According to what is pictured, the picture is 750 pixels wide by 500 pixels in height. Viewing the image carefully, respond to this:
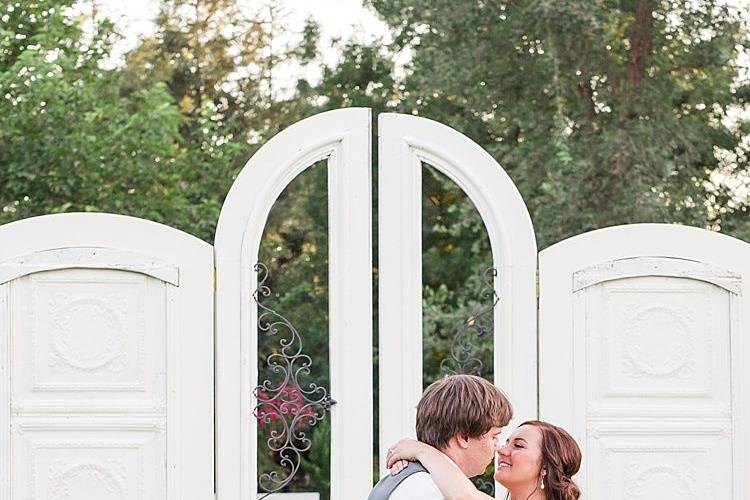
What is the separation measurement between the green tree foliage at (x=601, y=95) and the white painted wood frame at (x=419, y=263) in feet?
15.4

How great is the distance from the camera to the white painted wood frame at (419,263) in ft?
15.2

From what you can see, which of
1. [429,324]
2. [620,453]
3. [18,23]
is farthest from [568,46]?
[620,453]

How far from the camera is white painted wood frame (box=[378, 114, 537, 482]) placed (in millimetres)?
4641

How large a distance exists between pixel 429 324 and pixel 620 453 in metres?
5.33

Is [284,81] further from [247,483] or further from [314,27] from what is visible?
[247,483]

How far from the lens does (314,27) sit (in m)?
11.8

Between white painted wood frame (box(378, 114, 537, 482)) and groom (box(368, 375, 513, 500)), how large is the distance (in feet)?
5.92

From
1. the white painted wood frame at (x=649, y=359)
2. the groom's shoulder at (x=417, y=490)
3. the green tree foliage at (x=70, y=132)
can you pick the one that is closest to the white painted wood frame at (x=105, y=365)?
the white painted wood frame at (x=649, y=359)

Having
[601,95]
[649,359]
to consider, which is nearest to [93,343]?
[649,359]

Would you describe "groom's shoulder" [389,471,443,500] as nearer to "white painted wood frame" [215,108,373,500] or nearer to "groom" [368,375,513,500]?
"groom" [368,375,513,500]

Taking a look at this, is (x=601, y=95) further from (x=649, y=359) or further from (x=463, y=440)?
(x=463, y=440)

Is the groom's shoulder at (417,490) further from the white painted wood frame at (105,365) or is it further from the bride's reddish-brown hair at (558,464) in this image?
the white painted wood frame at (105,365)

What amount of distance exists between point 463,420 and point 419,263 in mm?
1965

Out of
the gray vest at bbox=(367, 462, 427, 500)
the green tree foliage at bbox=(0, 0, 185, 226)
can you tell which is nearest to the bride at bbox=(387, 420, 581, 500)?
the gray vest at bbox=(367, 462, 427, 500)
